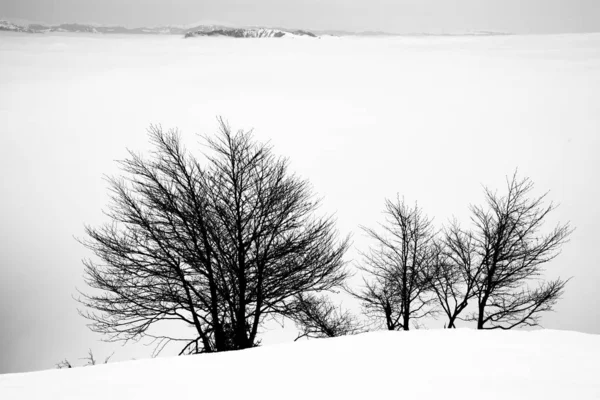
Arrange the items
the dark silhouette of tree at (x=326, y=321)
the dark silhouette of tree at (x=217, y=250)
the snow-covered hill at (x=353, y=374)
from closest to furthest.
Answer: the snow-covered hill at (x=353, y=374), the dark silhouette of tree at (x=217, y=250), the dark silhouette of tree at (x=326, y=321)

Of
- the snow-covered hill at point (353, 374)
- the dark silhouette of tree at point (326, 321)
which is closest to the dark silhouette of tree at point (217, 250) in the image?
the dark silhouette of tree at point (326, 321)

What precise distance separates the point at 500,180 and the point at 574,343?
86.5 feet

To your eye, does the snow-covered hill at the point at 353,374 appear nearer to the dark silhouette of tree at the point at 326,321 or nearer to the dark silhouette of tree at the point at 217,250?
the dark silhouette of tree at the point at 217,250

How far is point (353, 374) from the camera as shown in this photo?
337 cm

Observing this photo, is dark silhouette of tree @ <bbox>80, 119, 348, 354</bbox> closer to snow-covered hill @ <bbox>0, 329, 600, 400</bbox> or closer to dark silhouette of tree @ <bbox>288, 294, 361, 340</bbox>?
dark silhouette of tree @ <bbox>288, 294, 361, 340</bbox>

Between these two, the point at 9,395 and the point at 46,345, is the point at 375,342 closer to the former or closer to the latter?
the point at 9,395

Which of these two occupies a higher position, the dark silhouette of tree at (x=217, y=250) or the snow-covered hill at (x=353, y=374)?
the dark silhouette of tree at (x=217, y=250)

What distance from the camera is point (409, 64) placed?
201 ft

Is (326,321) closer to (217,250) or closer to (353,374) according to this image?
(217,250)

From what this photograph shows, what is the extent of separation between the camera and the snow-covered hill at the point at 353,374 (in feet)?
9.94

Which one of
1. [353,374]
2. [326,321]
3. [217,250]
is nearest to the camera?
[353,374]

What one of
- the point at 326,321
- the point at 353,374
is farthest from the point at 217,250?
the point at 353,374

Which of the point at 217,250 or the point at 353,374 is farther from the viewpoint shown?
the point at 217,250

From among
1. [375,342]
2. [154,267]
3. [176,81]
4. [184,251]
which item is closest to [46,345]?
[154,267]
